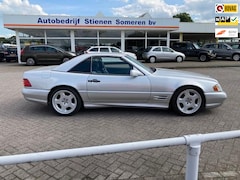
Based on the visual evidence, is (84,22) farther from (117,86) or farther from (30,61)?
(117,86)

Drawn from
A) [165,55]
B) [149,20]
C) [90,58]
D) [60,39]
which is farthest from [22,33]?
[90,58]

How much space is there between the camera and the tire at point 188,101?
476cm

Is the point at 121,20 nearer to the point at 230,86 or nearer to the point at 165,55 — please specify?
the point at 165,55

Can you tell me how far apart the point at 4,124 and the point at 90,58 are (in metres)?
2.21

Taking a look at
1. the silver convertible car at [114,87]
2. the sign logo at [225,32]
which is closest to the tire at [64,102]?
the silver convertible car at [114,87]

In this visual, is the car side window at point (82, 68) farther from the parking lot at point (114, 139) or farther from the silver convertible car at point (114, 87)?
the parking lot at point (114, 139)

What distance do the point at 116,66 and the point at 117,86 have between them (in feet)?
1.56

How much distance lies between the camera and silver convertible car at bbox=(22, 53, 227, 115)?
473 centimetres

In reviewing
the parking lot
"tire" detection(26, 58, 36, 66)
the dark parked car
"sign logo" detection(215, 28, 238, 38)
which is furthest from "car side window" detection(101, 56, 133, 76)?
"sign logo" detection(215, 28, 238, 38)

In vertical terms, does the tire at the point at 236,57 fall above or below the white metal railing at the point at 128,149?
above

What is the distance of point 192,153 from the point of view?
6.60ft

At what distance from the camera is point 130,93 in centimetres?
475

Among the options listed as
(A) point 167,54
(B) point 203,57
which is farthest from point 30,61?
(B) point 203,57

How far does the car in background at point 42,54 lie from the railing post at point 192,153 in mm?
15622
